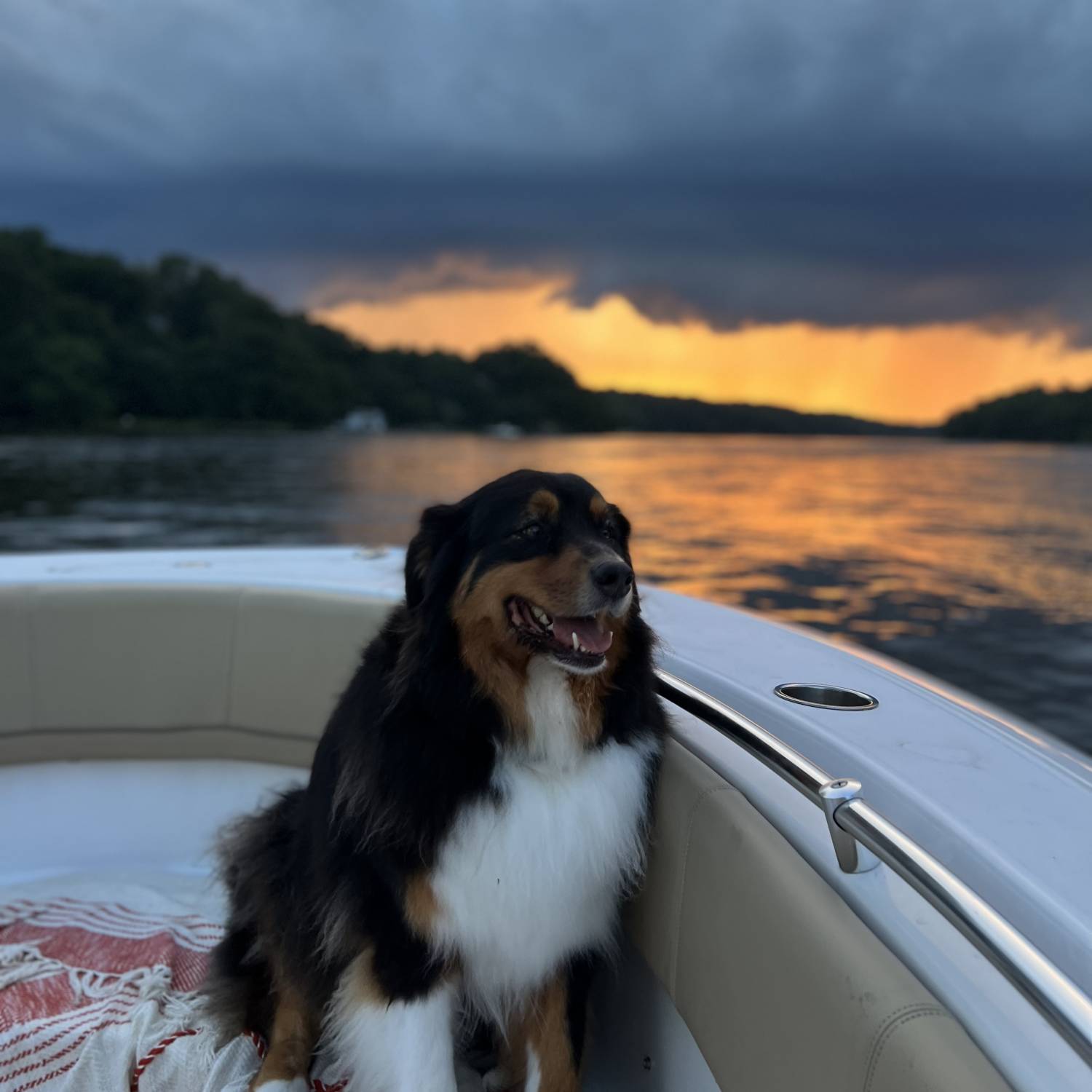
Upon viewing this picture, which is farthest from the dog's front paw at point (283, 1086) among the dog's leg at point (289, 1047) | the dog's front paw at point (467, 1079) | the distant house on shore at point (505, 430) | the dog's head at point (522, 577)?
the distant house on shore at point (505, 430)

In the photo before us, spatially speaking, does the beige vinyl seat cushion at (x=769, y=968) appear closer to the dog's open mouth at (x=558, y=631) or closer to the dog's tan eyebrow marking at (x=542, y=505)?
the dog's open mouth at (x=558, y=631)

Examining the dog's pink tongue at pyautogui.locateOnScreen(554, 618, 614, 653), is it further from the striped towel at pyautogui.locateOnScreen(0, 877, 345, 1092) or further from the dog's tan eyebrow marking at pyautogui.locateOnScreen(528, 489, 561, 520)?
the striped towel at pyautogui.locateOnScreen(0, 877, 345, 1092)

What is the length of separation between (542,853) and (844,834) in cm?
60

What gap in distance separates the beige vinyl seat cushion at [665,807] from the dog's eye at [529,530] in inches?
18.5

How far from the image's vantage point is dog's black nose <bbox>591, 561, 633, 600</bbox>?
1723mm

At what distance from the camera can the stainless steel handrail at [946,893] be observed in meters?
0.96

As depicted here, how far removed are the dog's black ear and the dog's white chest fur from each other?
23 cm

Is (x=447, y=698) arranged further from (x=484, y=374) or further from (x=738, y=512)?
(x=484, y=374)

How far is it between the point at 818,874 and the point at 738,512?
23.3 m

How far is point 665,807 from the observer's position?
5.88ft

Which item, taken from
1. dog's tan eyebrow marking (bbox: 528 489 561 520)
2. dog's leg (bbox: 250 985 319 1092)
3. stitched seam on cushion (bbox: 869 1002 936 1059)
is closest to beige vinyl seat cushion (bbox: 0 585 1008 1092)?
stitched seam on cushion (bbox: 869 1002 936 1059)

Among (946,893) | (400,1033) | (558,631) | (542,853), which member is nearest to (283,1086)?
(400,1033)

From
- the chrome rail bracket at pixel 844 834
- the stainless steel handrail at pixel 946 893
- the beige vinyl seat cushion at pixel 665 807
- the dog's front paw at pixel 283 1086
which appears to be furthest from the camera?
the dog's front paw at pixel 283 1086

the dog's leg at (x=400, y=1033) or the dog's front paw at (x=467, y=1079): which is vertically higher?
the dog's leg at (x=400, y=1033)
